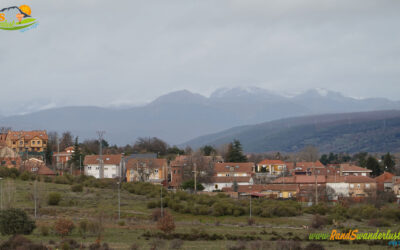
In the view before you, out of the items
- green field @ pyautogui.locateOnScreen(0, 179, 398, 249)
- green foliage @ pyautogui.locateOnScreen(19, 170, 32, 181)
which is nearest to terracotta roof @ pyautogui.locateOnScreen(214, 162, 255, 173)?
green field @ pyautogui.locateOnScreen(0, 179, 398, 249)

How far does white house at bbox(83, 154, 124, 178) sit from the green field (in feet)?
46.4

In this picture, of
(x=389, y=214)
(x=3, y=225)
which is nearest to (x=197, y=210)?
(x=389, y=214)

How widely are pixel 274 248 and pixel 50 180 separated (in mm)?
41279

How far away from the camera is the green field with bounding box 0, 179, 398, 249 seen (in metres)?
30.7

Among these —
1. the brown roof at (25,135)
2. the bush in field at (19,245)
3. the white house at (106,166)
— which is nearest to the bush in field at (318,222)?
the bush in field at (19,245)

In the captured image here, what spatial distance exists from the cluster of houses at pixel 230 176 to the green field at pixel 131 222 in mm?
12844

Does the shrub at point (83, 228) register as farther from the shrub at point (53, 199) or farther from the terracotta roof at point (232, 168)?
the terracotta roof at point (232, 168)

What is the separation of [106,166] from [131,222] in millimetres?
35618

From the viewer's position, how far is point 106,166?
76.1 meters

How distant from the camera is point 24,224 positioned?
34188 mm

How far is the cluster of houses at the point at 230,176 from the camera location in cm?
6600

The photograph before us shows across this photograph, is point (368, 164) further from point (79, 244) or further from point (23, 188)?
point (79, 244)

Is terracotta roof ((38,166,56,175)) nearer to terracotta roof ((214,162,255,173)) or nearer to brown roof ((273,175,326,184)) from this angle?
terracotta roof ((214,162,255,173))

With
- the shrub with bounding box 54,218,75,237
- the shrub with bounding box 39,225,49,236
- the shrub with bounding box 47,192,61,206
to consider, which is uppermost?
the shrub with bounding box 47,192,61,206
